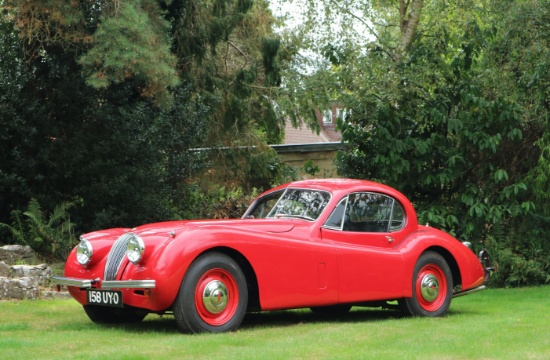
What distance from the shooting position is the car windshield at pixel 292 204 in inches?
412

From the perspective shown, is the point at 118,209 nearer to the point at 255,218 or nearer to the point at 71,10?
the point at 71,10

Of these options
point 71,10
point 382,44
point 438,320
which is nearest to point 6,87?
point 71,10

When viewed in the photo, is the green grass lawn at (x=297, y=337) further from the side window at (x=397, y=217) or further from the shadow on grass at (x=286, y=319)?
the side window at (x=397, y=217)

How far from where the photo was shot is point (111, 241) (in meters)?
9.97

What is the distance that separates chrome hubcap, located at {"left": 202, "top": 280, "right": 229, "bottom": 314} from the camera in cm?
901

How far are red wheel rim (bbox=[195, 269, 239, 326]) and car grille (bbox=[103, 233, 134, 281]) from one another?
3.06 feet

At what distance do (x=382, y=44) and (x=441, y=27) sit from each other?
111 cm

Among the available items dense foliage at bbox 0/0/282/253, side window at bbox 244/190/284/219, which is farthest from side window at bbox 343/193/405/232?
dense foliage at bbox 0/0/282/253

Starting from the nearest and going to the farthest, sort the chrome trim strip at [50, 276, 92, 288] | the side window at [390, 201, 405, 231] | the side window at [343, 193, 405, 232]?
the chrome trim strip at [50, 276, 92, 288]
the side window at [343, 193, 405, 232]
the side window at [390, 201, 405, 231]

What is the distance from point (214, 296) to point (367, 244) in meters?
→ 2.31

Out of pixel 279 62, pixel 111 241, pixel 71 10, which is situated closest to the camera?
pixel 111 241

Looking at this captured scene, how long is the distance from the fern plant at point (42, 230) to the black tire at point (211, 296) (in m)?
8.17

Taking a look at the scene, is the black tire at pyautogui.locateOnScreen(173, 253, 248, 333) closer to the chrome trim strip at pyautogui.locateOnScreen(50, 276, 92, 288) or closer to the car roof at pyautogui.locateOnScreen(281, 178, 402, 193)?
the chrome trim strip at pyautogui.locateOnScreen(50, 276, 92, 288)

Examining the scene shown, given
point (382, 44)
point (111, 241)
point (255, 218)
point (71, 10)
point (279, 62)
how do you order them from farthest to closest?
1. point (279, 62)
2. point (382, 44)
3. point (71, 10)
4. point (255, 218)
5. point (111, 241)
